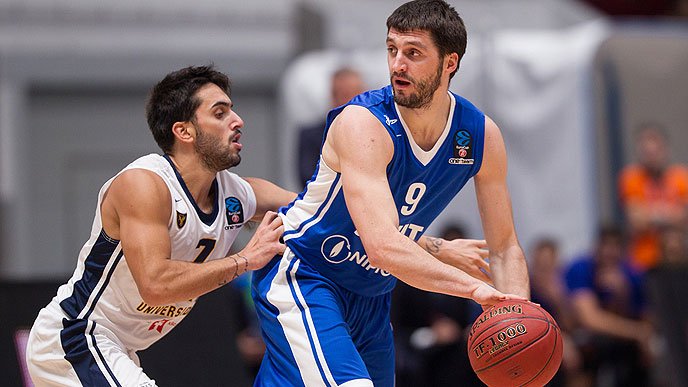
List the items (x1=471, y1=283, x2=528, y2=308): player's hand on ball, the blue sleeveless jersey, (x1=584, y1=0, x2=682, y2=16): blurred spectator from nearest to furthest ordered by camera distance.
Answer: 1. (x1=471, y1=283, x2=528, y2=308): player's hand on ball
2. the blue sleeveless jersey
3. (x1=584, y1=0, x2=682, y2=16): blurred spectator

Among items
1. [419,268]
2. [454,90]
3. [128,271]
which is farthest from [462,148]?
[454,90]

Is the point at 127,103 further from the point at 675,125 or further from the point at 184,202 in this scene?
the point at 184,202

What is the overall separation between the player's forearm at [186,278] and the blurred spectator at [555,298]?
14.8 ft

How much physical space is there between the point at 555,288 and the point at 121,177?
547 cm

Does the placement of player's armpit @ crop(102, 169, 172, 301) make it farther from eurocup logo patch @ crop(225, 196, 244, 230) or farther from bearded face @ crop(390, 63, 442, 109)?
bearded face @ crop(390, 63, 442, 109)

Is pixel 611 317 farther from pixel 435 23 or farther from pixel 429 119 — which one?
pixel 435 23

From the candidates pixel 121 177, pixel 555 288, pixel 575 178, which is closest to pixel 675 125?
pixel 575 178

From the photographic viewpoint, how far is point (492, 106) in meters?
11.2

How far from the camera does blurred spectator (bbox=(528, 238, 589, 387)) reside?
356 inches

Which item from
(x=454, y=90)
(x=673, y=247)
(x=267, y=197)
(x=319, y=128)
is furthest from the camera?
(x=454, y=90)

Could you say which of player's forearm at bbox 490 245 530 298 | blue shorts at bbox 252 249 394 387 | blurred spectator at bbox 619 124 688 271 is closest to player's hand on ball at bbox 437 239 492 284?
player's forearm at bbox 490 245 530 298

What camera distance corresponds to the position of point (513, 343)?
14.1 feet

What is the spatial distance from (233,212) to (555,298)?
4768 millimetres

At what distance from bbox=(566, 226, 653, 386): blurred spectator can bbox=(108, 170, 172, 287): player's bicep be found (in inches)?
217
